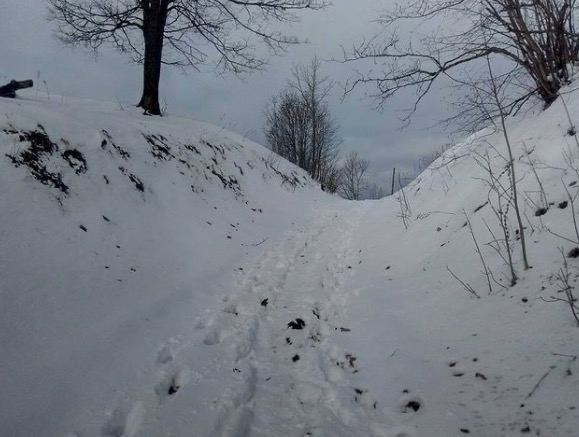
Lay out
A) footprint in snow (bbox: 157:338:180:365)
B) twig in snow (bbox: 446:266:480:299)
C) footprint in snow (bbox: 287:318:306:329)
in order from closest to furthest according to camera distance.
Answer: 1. footprint in snow (bbox: 157:338:180:365)
2. twig in snow (bbox: 446:266:480:299)
3. footprint in snow (bbox: 287:318:306:329)

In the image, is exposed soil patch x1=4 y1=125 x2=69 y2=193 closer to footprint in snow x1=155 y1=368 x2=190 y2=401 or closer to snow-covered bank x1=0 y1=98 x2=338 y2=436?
snow-covered bank x1=0 y1=98 x2=338 y2=436

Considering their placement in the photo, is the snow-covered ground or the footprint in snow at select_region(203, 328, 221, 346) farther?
the footprint in snow at select_region(203, 328, 221, 346)

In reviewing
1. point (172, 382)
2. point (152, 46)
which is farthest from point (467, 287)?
point (152, 46)

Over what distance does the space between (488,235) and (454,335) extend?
1519 millimetres

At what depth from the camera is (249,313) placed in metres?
3.38

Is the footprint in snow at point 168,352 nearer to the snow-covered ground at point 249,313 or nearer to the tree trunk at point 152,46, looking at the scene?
the snow-covered ground at point 249,313

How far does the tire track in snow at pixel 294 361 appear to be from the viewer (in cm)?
195

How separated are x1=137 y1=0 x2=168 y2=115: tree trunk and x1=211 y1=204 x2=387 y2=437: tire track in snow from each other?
6.59 m

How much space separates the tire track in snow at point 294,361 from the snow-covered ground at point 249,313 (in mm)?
16

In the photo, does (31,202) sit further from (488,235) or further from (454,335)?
(488,235)

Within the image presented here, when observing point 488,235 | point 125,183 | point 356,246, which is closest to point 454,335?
point 488,235

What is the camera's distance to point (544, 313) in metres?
2.31

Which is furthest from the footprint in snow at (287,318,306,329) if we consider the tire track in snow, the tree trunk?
the tree trunk

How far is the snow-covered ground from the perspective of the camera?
6.40 feet
